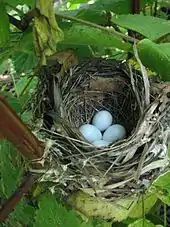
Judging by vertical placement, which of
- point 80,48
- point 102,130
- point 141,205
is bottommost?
point 141,205

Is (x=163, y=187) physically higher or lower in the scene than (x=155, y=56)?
lower

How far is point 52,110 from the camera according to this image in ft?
2.57

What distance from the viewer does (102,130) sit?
3.21 feet

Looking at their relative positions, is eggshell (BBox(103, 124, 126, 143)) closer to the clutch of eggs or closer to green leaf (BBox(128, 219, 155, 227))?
the clutch of eggs

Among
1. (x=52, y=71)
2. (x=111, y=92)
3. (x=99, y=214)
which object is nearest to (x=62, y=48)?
(x=52, y=71)

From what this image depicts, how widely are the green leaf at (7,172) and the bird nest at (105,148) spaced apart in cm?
14

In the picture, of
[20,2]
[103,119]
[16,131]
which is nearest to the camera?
[16,131]

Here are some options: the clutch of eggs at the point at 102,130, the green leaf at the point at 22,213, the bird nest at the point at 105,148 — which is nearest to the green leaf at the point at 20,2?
the bird nest at the point at 105,148

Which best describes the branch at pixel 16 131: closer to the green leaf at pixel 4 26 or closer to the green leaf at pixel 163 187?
the green leaf at pixel 4 26

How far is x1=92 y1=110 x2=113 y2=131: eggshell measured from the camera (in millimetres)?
941

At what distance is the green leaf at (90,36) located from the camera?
28.3 inches

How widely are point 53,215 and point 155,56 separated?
0.26 m

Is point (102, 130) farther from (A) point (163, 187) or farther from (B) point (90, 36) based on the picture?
(B) point (90, 36)

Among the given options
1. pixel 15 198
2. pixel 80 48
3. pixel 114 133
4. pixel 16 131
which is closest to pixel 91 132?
pixel 114 133
